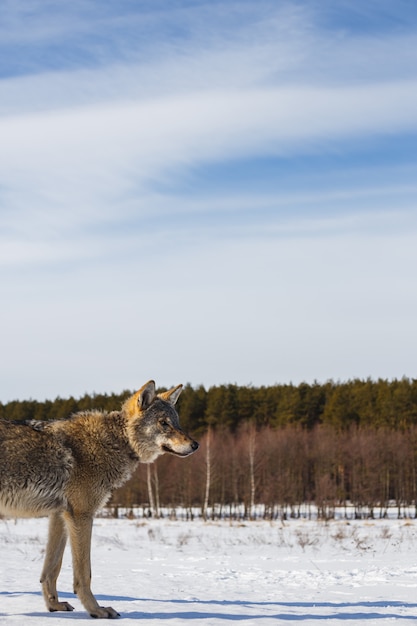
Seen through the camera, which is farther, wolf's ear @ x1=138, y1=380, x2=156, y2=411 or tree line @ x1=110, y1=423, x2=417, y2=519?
tree line @ x1=110, y1=423, x2=417, y2=519

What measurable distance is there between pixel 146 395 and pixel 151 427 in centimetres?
38

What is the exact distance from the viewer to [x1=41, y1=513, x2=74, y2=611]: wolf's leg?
9164mm

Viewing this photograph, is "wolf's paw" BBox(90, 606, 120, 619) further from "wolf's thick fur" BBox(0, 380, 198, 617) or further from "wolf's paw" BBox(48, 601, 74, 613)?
"wolf's paw" BBox(48, 601, 74, 613)

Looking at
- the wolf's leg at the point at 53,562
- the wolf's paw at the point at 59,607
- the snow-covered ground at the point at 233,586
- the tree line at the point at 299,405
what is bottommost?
the snow-covered ground at the point at 233,586

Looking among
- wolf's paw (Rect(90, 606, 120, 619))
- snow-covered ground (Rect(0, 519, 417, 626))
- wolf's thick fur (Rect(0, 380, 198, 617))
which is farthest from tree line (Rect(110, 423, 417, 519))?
wolf's paw (Rect(90, 606, 120, 619))

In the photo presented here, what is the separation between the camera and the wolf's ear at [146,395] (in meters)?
9.49

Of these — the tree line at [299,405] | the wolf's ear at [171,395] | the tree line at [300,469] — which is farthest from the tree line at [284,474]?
the wolf's ear at [171,395]

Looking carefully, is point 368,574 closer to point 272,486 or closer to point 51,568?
point 51,568

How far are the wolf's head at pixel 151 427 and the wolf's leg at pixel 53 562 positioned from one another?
3.96 ft

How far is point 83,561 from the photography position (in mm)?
8859

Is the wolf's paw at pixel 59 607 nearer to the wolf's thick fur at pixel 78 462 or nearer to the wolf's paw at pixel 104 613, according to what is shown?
the wolf's thick fur at pixel 78 462

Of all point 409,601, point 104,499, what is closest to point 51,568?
point 104,499

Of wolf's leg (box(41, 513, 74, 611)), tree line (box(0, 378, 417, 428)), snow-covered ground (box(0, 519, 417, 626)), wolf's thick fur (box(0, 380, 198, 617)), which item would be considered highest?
tree line (box(0, 378, 417, 428))

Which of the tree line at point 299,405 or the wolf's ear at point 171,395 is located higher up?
the tree line at point 299,405
